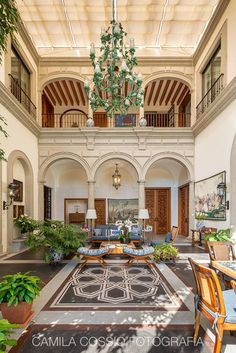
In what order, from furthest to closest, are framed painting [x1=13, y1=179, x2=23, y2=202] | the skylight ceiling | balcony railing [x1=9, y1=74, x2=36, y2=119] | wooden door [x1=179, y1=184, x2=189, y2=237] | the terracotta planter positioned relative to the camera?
1. wooden door [x1=179, y1=184, x2=189, y2=237]
2. framed painting [x1=13, y1=179, x2=23, y2=202]
3. balcony railing [x1=9, y1=74, x2=36, y2=119]
4. the skylight ceiling
5. the terracotta planter

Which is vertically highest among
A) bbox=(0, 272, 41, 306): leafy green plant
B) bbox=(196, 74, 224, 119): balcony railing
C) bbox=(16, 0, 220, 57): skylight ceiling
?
bbox=(16, 0, 220, 57): skylight ceiling

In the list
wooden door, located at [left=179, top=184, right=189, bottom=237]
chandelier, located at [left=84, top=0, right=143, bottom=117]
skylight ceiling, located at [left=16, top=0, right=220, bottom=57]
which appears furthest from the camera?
wooden door, located at [left=179, top=184, right=189, bottom=237]

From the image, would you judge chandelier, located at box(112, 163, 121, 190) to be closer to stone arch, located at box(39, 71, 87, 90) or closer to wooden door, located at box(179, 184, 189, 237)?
wooden door, located at box(179, 184, 189, 237)

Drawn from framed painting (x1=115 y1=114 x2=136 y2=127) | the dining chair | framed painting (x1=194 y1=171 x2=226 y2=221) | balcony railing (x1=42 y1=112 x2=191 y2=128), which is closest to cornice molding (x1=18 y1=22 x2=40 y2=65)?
balcony railing (x1=42 y1=112 x2=191 y2=128)

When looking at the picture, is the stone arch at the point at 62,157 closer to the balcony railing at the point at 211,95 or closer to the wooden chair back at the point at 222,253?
the balcony railing at the point at 211,95

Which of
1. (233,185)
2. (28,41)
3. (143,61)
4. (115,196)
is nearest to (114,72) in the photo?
(233,185)

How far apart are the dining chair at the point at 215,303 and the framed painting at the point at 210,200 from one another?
4991 mm

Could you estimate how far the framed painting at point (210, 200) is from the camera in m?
7.64

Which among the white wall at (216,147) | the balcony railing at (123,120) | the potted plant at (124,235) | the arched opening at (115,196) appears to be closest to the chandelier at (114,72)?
the white wall at (216,147)

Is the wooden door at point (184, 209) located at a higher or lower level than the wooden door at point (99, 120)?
lower

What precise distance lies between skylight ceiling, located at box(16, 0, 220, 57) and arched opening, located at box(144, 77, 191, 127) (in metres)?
1.63

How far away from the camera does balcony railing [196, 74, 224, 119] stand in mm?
8133

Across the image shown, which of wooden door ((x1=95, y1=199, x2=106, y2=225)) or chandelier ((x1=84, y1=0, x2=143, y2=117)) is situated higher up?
chandelier ((x1=84, y1=0, x2=143, y2=117))

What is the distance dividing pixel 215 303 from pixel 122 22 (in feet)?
30.2
